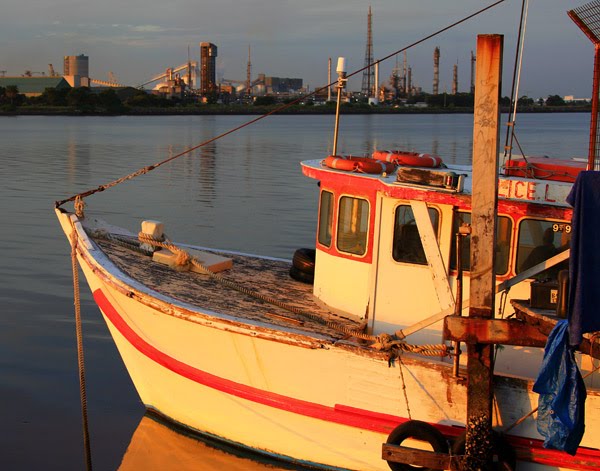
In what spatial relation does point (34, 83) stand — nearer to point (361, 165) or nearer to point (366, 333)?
point (361, 165)

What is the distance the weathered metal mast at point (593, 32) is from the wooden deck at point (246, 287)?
281 cm

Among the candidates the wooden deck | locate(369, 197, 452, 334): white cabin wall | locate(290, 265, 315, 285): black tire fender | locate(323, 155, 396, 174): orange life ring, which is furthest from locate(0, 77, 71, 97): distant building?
locate(369, 197, 452, 334): white cabin wall

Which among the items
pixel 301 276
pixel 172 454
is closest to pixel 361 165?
pixel 301 276

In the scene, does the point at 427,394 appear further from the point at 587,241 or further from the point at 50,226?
the point at 50,226

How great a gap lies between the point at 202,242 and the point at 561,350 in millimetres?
14020

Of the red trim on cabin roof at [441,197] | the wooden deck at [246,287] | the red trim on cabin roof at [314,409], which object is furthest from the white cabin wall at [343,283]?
the red trim on cabin roof at [314,409]

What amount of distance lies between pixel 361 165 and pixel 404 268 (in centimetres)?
118

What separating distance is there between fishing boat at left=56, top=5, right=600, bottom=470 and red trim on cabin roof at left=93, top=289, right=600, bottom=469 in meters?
0.01

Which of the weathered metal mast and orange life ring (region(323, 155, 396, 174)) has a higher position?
the weathered metal mast

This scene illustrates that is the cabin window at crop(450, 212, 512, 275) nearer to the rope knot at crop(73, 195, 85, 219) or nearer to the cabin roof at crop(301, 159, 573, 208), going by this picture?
the cabin roof at crop(301, 159, 573, 208)

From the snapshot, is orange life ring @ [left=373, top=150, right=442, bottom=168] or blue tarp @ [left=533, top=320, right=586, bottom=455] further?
orange life ring @ [left=373, top=150, right=442, bottom=168]

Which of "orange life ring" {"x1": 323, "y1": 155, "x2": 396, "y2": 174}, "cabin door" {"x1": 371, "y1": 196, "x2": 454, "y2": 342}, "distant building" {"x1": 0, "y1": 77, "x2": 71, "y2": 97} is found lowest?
"cabin door" {"x1": 371, "y1": 196, "x2": 454, "y2": 342}

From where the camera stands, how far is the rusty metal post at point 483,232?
7.04 m

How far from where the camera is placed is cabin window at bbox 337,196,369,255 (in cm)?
861
